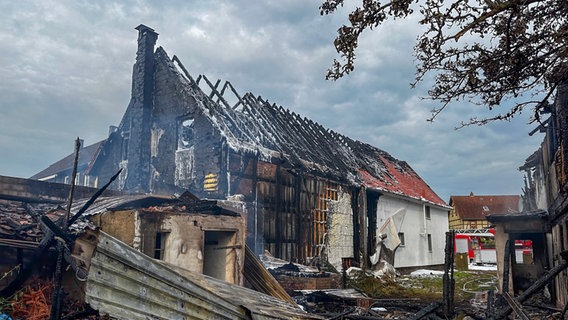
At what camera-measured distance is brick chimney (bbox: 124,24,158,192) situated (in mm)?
17562

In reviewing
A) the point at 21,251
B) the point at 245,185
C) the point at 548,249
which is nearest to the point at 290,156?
the point at 245,185

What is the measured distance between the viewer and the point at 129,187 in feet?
58.4

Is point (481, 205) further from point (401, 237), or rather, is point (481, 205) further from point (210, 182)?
point (210, 182)

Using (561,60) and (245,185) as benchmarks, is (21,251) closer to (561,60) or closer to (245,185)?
(245,185)

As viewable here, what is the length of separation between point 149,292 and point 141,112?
14.4m

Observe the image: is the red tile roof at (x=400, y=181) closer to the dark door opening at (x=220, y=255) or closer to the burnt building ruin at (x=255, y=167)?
the burnt building ruin at (x=255, y=167)

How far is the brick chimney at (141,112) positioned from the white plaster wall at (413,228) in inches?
464

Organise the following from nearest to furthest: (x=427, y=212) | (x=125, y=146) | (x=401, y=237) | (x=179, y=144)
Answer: (x=179, y=144), (x=125, y=146), (x=401, y=237), (x=427, y=212)

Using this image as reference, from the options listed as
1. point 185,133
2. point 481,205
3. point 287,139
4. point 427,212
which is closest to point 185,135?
point 185,133

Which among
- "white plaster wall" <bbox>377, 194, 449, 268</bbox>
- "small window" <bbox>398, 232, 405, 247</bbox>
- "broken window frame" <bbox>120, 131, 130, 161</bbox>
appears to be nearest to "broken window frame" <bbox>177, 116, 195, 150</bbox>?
"broken window frame" <bbox>120, 131, 130, 161</bbox>

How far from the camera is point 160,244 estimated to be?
29.5 ft

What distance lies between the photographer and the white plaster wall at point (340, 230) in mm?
18594

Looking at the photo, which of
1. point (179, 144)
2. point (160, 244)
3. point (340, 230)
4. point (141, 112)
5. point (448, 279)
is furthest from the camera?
point (340, 230)

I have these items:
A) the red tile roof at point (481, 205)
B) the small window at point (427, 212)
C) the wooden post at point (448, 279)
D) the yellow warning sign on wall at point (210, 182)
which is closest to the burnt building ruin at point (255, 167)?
the yellow warning sign on wall at point (210, 182)
